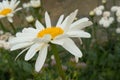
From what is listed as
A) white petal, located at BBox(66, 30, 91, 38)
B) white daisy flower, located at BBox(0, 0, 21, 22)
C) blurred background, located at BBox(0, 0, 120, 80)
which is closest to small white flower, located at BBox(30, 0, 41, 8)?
blurred background, located at BBox(0, 0, 120, 80)

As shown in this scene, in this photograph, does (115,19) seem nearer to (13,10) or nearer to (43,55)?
(13,10)

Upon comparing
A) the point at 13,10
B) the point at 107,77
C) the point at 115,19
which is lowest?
the point at 107,77

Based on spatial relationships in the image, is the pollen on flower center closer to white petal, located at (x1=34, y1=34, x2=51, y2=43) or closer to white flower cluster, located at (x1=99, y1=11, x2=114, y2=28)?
white petal, located at (x1=34, y1=34, x2=51, y2=43)

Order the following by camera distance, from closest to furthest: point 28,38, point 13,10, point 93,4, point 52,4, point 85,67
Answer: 1. point 28,38
2. point 13,10
3. point 85,67
4. point 93,4
5. point 52,4

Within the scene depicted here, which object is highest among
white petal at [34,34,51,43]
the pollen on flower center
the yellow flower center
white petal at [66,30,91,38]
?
the yellow flower center

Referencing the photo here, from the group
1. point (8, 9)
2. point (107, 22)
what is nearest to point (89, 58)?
point (107, 22)

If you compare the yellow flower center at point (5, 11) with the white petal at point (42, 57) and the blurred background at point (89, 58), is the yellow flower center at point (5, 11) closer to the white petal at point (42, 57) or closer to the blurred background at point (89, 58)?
the blurred background at point (89, 58)

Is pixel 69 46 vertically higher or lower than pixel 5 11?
lower

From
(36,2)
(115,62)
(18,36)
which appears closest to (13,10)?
(36,2)

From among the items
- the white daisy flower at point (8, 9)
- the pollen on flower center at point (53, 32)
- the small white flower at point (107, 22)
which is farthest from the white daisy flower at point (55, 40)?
the small white flower at point (107, 22)

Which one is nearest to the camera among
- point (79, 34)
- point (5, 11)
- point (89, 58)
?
point (79, 34)

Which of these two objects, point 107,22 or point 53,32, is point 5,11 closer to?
point 107,22
